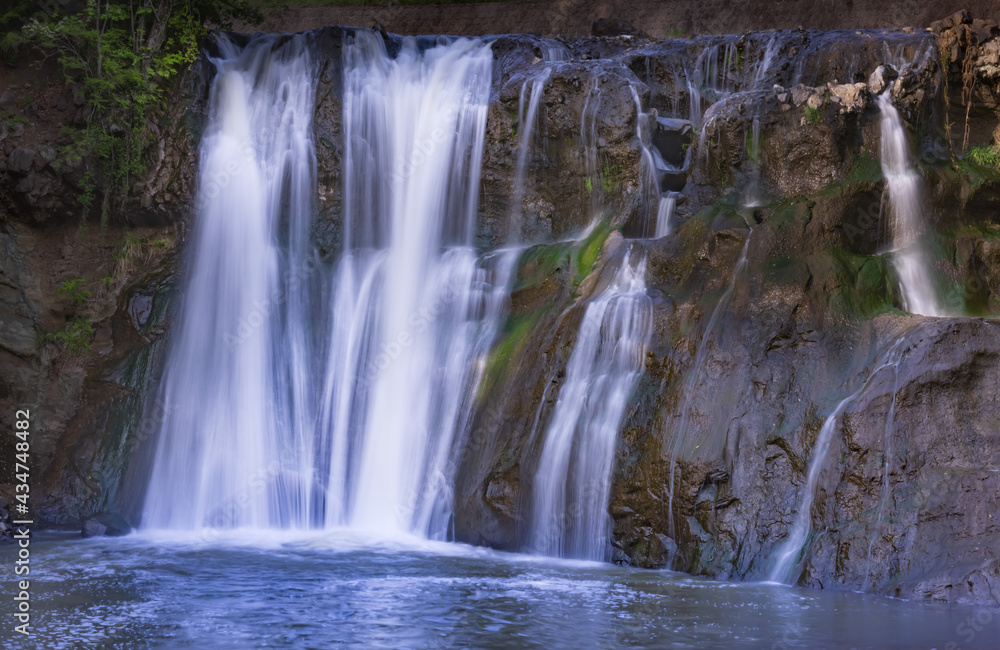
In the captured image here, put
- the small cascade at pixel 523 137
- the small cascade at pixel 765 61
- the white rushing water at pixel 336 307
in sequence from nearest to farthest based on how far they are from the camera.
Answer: the white rushing water at pixel 336 307 → the small cascade at pixel 523 137 → the small cascade at pixel 765 61

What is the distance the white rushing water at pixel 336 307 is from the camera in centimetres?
1095

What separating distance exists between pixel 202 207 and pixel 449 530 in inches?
233

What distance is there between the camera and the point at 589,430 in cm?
955

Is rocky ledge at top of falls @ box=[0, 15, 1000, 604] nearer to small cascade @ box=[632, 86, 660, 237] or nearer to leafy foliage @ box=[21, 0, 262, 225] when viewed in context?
small cascade @ box=[632, 86, 660, 237]

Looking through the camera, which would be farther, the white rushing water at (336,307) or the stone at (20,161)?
the stone at (20,161)

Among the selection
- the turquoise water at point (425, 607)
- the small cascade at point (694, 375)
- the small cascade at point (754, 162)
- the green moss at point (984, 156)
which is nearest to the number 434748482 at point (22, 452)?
the turquoise water at point (425, 607)

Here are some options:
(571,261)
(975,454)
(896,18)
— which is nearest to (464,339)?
(571,261)

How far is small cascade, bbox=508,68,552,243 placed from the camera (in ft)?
42.8

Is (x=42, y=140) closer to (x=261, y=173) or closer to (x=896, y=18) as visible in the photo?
(x=261, y=173)

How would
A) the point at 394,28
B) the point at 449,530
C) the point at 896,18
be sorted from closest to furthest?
the point at 449,530 < the point at 896,18 < the point at 394,28

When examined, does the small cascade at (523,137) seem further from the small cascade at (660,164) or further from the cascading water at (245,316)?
the cascading water at (245,316)

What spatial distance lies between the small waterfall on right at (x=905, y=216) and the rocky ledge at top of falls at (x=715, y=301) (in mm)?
172

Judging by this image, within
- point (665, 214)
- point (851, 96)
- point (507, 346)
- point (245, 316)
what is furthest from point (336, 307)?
point (851, 96)

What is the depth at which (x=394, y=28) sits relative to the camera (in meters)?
21.9
